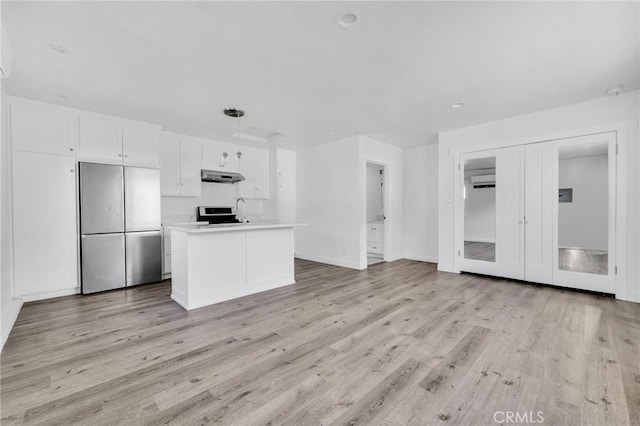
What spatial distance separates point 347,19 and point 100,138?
3929mm

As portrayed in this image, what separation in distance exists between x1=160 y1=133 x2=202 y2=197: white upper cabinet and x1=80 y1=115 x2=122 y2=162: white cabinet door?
786 millimetres

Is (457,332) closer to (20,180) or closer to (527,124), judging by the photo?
(527,124)

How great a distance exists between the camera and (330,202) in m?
5.77

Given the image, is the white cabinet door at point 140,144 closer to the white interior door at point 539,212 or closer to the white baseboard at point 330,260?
the white baseboard at point 330,260

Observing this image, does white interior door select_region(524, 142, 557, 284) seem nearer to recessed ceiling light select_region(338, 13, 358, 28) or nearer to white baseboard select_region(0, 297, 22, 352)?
recessed ceiling light select_region(338, 13, 358, 28)

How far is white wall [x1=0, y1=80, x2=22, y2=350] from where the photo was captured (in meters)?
2.72

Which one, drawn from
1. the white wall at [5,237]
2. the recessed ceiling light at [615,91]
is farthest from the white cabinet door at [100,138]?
the recessed ceiling light at [615,91]

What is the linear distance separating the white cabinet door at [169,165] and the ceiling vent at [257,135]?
1111 mm

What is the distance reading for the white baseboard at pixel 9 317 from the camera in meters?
2.47

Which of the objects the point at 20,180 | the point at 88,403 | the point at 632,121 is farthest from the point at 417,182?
the point at 20,180

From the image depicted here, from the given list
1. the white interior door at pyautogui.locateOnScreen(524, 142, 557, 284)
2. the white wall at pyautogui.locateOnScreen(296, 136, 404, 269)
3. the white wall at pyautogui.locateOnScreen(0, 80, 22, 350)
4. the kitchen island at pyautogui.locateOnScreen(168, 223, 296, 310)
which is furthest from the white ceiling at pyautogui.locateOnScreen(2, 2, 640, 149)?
the kitchen island at pyautogui.locateOnScreen(168, 223, 296, 310)

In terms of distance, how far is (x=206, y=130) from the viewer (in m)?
4.84

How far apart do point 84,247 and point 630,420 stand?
18.1 ft

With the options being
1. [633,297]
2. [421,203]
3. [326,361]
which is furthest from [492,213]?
[326,361]
